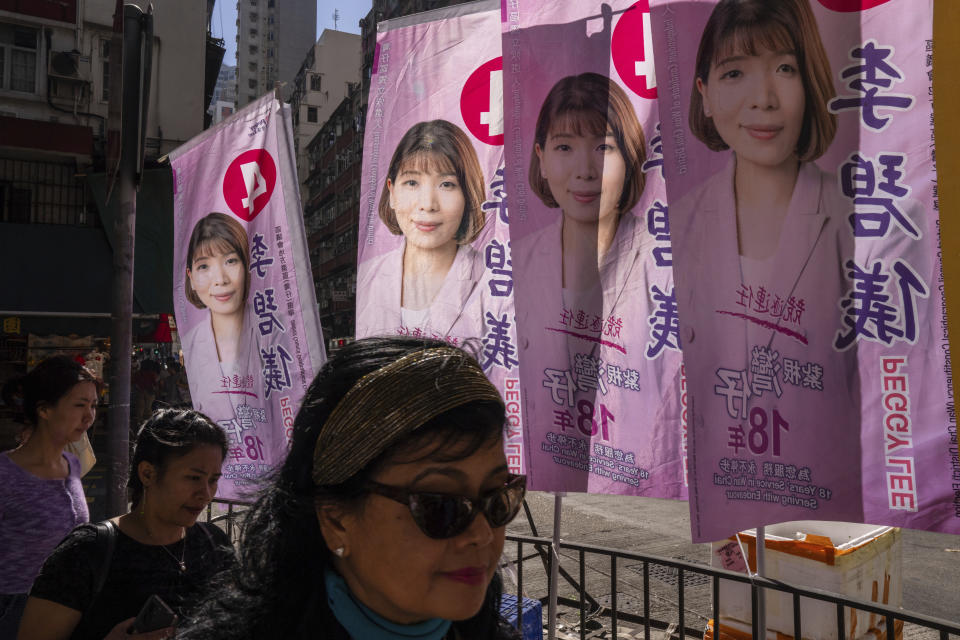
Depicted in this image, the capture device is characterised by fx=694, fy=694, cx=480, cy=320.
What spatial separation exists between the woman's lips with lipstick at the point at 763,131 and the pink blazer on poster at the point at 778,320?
117 mm

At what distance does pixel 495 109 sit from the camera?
11.1 feet

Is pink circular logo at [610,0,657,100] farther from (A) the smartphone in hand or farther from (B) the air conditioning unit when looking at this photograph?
(B) the air conditioning unit

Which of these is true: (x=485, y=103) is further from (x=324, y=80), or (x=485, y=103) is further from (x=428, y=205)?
(x=324, y=80)

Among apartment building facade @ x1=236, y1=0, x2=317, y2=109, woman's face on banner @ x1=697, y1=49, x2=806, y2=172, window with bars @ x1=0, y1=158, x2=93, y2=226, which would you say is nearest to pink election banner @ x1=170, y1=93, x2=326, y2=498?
woman's face on banner @ x1=697, y1=49, x2=806, y2=172

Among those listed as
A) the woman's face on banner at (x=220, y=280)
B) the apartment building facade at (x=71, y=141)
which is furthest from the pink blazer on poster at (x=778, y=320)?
the apartment building facade at (x=71, y=141)

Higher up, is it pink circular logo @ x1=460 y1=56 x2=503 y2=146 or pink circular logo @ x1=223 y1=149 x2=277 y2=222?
pink circular logo @ x1=460 y1=56 x2=503 y2=146

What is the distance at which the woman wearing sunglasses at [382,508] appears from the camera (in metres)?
1.06

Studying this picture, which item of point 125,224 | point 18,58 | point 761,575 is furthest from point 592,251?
point 18,58

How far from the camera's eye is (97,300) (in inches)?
422

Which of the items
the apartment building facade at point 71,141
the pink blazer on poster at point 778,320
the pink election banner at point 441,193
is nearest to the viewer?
the pink blazer on poster at point 778,320

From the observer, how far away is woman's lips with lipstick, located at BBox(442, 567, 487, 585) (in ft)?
3.51

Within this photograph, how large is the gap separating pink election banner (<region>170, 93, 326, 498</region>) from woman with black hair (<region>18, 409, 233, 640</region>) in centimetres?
132

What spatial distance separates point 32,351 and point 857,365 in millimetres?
14678

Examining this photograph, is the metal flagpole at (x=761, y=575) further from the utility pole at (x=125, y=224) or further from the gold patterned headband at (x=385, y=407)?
the utility pole at (x=125, y=224)
